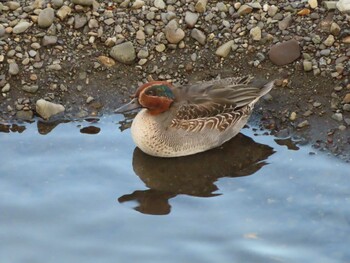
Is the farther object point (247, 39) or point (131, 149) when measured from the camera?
point (247, 39)

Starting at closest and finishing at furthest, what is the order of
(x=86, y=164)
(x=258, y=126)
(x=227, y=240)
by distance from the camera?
(x=227, y=240) → (x=86, y=164) → (x=258, y=126)

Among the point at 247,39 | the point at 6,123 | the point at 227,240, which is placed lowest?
the point at 227,240

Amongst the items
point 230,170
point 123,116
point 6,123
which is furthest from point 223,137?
point 6,123

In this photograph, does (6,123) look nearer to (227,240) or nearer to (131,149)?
(131,149)

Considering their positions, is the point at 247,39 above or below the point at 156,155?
above

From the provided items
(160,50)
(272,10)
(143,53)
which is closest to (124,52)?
(143,53)

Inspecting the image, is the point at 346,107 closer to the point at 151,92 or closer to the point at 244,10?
the point at 244,10

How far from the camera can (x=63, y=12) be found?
10.1 m

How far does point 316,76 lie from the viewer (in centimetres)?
974

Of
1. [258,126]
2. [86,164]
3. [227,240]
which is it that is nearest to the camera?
[227,240]

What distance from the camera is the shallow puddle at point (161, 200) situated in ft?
25.6

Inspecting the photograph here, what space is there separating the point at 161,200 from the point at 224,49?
82.6 inches

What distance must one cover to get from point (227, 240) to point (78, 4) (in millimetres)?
3488

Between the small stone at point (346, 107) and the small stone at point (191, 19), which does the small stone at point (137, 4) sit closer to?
the small stone at point (191, 19)
